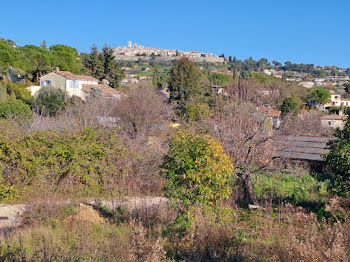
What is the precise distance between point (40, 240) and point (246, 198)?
5.53 meters

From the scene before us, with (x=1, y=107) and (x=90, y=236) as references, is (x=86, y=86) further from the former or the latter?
(x=90, y=236)

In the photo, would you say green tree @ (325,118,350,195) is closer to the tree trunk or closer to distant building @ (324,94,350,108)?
the tree trunk

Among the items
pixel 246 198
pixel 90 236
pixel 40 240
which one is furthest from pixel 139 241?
pixel 246 198

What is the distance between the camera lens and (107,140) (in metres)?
11.5

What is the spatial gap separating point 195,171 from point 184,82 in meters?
31.1

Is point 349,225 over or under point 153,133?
under

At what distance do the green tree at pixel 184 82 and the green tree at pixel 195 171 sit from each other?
28.5m

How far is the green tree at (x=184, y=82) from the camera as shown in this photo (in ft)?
119

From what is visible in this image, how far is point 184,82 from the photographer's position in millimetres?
36750

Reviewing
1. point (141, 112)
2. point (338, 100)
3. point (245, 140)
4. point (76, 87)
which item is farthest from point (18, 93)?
point (338, 100)

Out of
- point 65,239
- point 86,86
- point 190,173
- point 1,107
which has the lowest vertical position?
point 65,239

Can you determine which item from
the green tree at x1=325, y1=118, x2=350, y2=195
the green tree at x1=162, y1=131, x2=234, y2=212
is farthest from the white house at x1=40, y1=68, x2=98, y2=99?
the green tree at x1=162, y1=131, x2=234, y2=212

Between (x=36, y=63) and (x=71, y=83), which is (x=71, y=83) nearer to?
(x=71, y=83)

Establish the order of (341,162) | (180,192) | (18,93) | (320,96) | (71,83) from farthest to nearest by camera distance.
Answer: (320,96), (71,83), (18,93), (341,162), (180,192)
